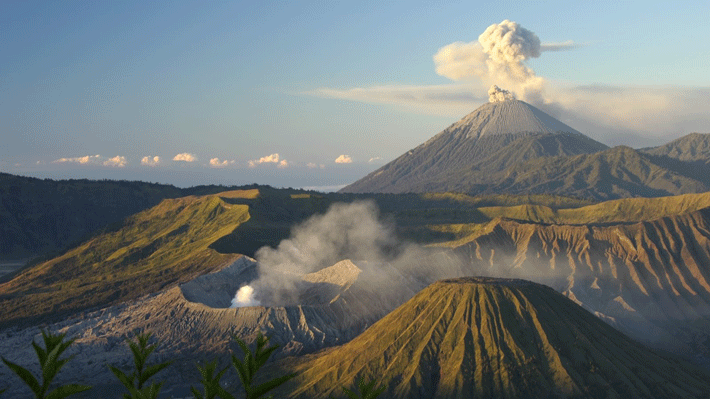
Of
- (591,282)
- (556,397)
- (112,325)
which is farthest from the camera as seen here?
(591,282)

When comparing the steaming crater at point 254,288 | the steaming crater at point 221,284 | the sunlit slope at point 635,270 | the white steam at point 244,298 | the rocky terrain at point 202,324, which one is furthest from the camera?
the sunlit slope at point 635,270

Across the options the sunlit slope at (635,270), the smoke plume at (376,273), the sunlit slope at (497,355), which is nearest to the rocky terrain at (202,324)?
the smoke plume at (376,273)

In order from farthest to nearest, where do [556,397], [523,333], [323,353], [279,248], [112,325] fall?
[279,248]
[112,325]
[323,353]
[523,333]
[556,397]

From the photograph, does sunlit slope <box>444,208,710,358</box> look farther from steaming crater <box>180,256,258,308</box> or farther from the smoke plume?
steaming crater <box>180,256,258,308</box>

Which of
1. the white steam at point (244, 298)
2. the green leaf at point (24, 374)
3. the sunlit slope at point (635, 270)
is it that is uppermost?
the green leaf at point (24, 374)

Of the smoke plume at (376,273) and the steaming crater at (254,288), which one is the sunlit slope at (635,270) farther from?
the steaming crater at (254,288)

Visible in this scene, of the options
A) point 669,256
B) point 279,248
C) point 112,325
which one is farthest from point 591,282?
point 112,325

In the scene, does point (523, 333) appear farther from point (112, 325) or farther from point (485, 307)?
point (112, 325)
